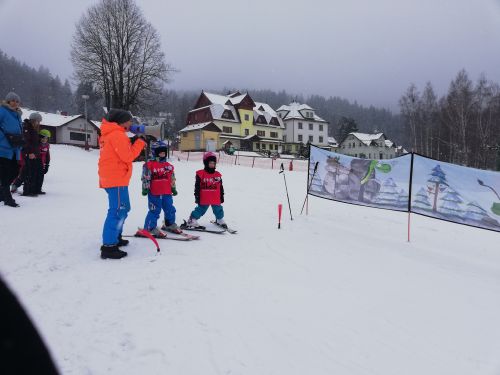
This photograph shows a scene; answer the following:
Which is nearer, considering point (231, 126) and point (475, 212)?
point (475, 212)

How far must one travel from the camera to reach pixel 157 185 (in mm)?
5809

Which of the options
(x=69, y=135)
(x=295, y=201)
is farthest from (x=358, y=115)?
(x=295, y=201)

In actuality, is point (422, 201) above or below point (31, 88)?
below

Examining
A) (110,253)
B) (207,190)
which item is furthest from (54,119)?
(110,253)

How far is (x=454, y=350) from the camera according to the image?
3.03 m

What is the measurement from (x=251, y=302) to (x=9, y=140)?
20.4 feet

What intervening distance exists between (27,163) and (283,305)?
7.85 meters

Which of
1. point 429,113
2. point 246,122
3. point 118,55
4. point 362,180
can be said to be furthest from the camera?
point 246,122

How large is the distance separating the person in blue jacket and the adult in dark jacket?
1.07m

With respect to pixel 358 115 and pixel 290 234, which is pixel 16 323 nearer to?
pixel 290 234

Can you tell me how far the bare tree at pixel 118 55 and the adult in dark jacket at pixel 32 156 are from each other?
27131 millimetres

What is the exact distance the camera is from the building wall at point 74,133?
51969 mm

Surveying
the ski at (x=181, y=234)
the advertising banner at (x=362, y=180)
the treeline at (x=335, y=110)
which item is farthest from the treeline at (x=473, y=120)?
the treeline at (x=335, y=110)

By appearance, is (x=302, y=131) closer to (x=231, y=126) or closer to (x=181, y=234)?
(x=231, y=126)
